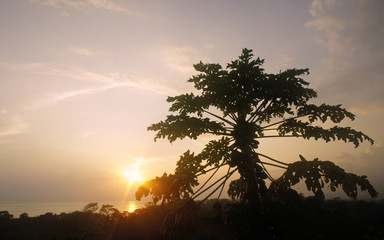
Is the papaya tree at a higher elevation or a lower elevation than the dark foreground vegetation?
higher

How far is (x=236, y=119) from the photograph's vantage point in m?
7.91

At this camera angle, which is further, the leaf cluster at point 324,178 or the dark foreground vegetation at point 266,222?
the leaf cluster at point 324,178

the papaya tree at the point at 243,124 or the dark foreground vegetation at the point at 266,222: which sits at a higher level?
the papaya tree at the point at 243,124

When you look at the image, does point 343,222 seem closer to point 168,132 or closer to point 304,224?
point 304,224

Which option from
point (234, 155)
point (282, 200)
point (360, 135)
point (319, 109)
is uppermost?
point (319, 109)

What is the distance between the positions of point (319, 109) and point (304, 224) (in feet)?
14.2

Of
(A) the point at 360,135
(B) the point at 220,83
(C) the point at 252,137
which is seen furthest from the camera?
(B) the point at 220,83

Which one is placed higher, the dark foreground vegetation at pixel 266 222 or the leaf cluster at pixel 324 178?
the leaf cluster at pixel 324 178

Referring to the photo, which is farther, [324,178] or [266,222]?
[324,178]

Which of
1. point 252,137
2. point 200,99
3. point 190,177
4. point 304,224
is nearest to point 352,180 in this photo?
point 304,224

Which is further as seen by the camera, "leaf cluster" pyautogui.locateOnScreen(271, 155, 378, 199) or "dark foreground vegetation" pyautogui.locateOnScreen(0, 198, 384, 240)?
"leaf cluster" pyautogui.locateOnScreen(271, 155, 378, 199)

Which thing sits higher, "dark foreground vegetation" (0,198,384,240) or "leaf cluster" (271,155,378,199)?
"leaf cluster" (271,155,378,199)

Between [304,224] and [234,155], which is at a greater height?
[234,155]

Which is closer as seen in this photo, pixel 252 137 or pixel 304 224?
pixel 304 224
